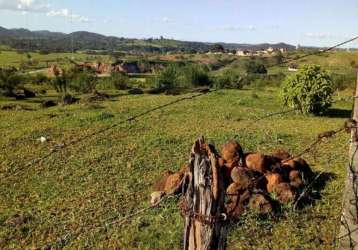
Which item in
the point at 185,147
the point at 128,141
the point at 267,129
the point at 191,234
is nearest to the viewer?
the point at 191,234

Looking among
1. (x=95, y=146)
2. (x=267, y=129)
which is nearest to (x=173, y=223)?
(x=95, y=146)

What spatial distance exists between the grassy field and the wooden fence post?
261 centimetres

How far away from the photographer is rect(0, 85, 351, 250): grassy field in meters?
8.73

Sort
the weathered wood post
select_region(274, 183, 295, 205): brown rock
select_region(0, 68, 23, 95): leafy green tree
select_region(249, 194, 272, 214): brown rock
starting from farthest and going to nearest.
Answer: select_region(0, 68, 23, 95): leafy green tree → select_region(274, 183, 295, 205): brown rock → select_region(249, 194, 272, 214): brown rock → the weathered wood post

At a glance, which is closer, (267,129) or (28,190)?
(28,190)

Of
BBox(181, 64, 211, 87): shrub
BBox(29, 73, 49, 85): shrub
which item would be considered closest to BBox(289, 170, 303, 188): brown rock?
BBox(181, 64, 211, 87): shrub

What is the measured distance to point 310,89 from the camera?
22.6 metres

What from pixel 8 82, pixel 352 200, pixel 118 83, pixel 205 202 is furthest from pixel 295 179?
pixel 118 83

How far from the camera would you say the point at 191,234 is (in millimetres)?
3334

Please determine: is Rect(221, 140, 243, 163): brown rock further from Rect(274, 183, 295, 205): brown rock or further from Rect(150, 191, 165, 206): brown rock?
Rect(150, 191, 165, 206): brown rock

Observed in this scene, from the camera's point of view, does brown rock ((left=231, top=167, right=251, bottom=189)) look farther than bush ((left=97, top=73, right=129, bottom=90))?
No

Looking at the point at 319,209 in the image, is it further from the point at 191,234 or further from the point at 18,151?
the point at 18,151

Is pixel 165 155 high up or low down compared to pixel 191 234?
down

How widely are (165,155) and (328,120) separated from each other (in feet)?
34.5
